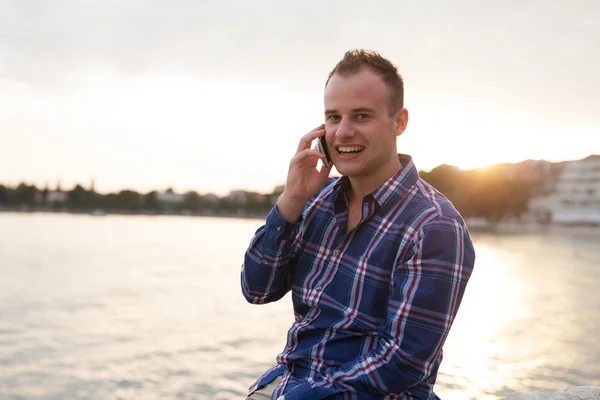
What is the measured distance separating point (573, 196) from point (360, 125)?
113217 mm

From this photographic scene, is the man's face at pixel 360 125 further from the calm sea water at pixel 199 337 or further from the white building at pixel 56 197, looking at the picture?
the white building at pixel 56 197

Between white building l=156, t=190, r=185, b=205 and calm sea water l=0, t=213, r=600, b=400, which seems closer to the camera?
calm sea water l=0, t=213, r=600, b=400

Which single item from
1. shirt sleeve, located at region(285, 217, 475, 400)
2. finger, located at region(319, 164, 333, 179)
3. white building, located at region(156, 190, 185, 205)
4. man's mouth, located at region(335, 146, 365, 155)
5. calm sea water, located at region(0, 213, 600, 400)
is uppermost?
white building, located at region(156, 190, 185, 205)

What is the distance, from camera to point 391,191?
7.89ft

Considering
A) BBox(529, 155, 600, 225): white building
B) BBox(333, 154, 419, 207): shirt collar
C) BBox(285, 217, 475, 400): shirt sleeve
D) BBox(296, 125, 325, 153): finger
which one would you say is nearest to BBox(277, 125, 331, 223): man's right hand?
BBox(296, 125, 325, 153): finger

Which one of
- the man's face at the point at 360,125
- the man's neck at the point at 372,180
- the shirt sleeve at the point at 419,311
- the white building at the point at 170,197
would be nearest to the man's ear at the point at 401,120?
the man's face at the point at 360,125

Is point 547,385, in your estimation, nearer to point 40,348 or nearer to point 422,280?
point 422,280

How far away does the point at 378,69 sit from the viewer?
2.39 metres

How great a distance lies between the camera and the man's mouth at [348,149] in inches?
96.4

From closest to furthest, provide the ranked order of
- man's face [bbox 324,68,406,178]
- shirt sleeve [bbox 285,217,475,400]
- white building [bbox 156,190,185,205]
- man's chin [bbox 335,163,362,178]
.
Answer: shirt sleeve [bbox 285,217,475,400] → man's face [bbox 324,68,406,178] → man's chin [bbox 335,163,362,178] → white building [bbox 156,190,185,205]

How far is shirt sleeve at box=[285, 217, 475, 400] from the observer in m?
2.12

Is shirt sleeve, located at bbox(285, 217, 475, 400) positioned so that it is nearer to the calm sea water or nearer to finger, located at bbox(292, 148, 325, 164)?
finger, located at bbox(292, 148, 325, 164)

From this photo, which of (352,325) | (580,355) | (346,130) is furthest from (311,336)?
(580,355)

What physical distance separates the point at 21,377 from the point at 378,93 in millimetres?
7672
